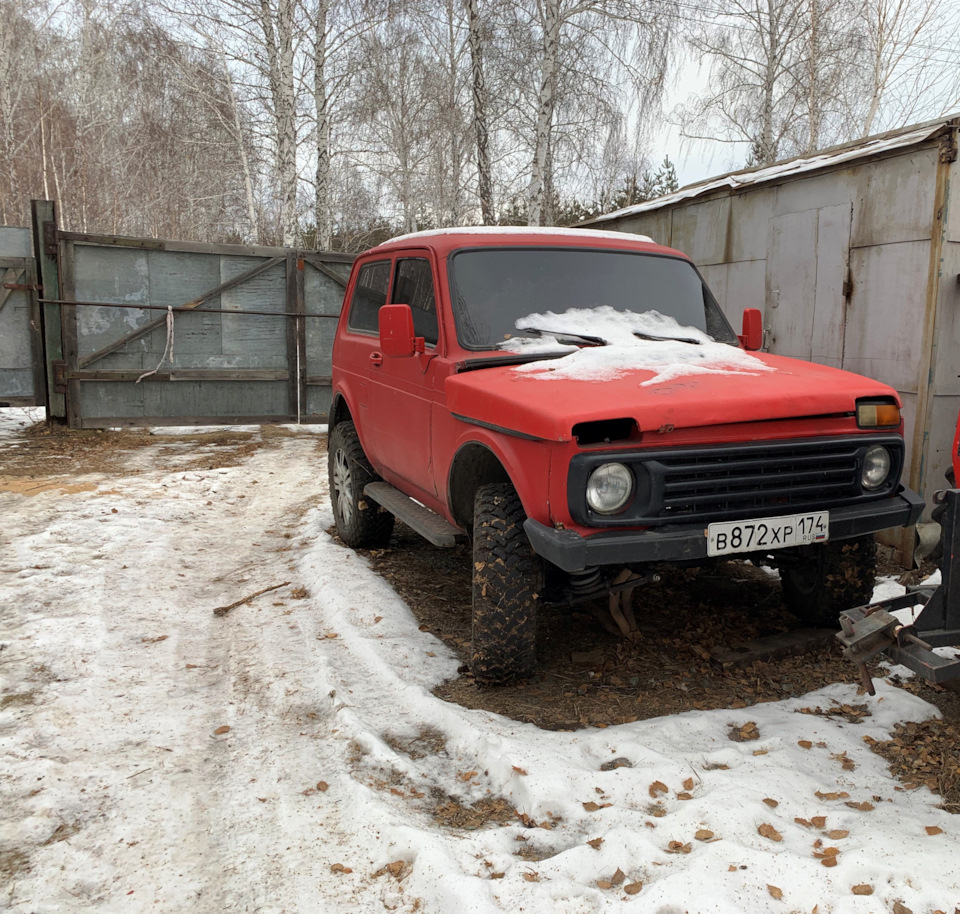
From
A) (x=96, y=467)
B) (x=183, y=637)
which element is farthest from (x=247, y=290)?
(x=183, y=637)

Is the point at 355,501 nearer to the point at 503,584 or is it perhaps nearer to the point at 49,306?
the point at 503,584

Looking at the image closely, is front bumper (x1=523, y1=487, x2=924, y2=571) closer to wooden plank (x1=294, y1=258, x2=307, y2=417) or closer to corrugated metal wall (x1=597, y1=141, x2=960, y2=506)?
corrugated metal wall (x1=597, y1=141, x2=960, y2=506)

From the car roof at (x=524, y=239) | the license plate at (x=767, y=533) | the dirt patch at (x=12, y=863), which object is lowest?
the dirt patch at (x=12, y=863)

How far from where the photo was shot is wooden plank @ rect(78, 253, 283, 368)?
Answer: 1023 cm

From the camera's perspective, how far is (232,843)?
2.58 meters

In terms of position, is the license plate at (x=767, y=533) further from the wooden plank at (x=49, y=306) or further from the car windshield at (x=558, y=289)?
the wooden plank at (x=49, y=306)

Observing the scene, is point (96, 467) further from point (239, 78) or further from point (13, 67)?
point (13, 67)

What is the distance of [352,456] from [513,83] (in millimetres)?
12076

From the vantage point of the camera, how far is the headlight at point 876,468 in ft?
11.5

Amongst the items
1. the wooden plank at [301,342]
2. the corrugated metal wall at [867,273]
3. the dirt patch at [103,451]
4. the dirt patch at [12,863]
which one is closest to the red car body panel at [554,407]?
the corrugated metal wall at [867,273]

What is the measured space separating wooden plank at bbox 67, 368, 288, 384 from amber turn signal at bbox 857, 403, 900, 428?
8794 mm

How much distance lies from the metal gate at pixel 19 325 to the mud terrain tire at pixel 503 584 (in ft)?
28.5

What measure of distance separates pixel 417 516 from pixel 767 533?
1926mm

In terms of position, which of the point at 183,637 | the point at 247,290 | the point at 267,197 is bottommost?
the point at 183,637
